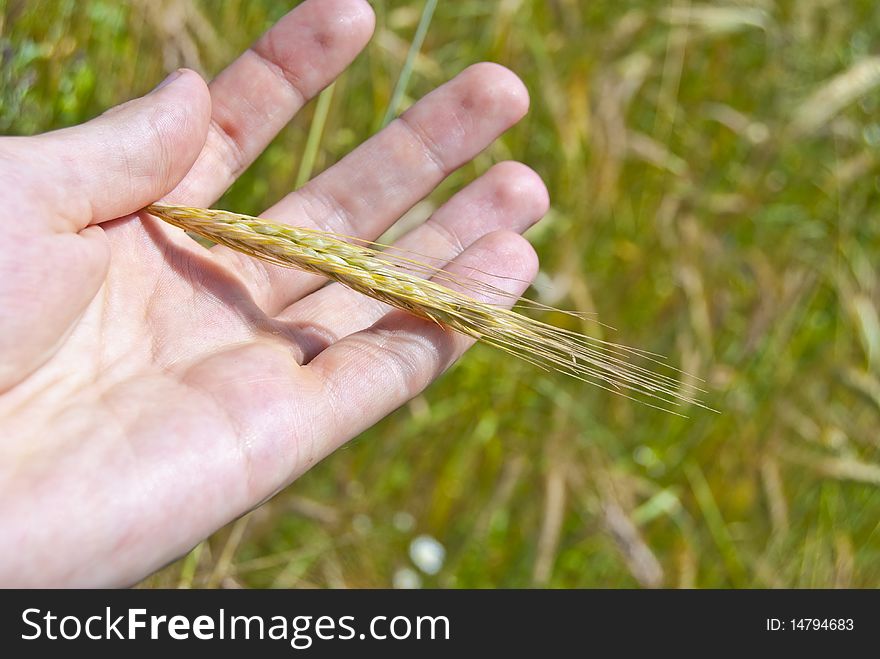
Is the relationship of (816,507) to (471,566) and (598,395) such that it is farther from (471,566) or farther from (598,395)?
(471,566)

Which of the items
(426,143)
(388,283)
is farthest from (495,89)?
(388,283)

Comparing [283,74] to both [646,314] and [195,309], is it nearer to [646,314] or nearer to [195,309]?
[195,309]

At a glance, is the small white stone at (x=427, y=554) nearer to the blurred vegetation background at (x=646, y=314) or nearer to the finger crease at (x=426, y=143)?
the blurred vegetation background at (x=646, y=314)

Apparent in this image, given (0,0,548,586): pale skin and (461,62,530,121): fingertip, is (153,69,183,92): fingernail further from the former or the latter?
(461,62,530,121): fingertip

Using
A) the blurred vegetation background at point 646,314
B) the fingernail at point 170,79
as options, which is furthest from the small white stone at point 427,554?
the fingernail at point 170,79

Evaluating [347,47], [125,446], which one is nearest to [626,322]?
[347,47]

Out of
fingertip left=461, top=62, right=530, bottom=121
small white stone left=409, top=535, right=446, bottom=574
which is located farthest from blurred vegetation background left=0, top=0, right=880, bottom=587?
fingertip left=461, top=62, right=530, bottom=121
